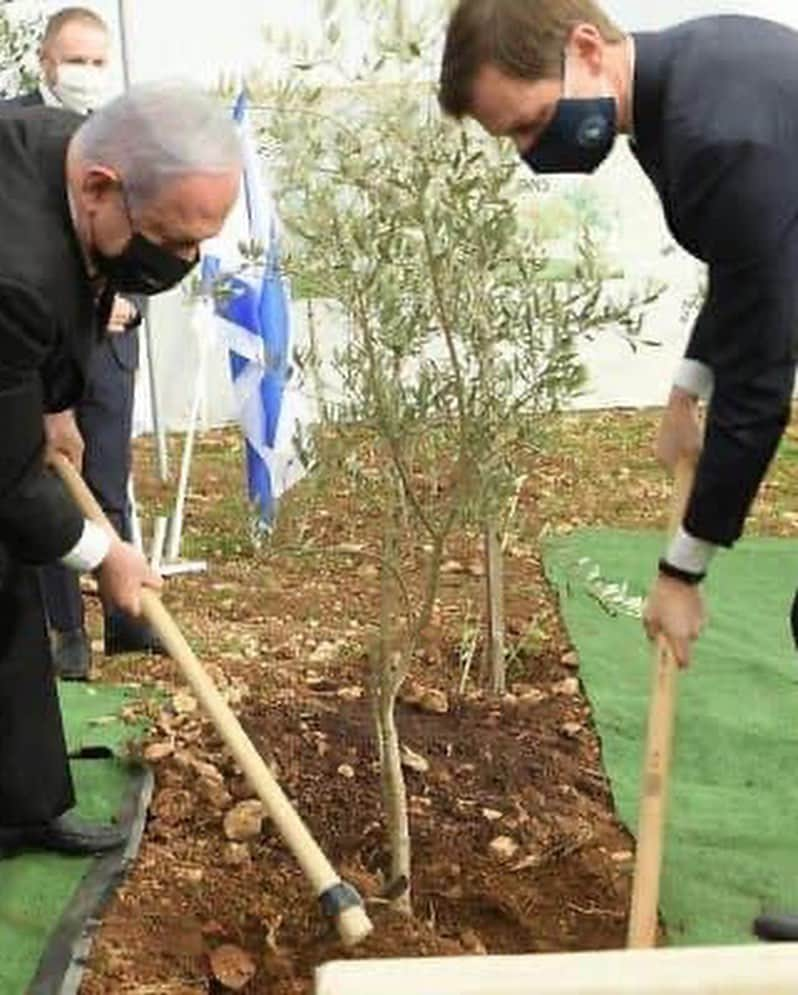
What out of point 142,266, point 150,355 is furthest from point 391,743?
point 150,355

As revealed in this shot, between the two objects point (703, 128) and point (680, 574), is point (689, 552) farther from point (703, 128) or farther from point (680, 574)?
point (703, 128)

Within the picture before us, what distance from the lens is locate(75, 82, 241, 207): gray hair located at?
2859 mm

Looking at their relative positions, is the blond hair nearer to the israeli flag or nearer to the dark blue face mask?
the dark blue face mask

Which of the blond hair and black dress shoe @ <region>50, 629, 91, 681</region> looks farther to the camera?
black dress shoe @ <region>50, 629, 91, 681</region>

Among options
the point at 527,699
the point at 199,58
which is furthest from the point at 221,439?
the point at 527,699

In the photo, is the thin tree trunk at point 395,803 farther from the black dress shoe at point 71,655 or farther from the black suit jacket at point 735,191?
the black dress shoe at point 71,655

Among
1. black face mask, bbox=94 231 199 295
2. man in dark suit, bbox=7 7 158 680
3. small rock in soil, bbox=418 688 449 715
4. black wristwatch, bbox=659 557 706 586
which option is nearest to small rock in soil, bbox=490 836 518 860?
small rock in soil, bbox=418 688 449 715

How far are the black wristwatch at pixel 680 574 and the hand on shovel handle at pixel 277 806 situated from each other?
0.82m

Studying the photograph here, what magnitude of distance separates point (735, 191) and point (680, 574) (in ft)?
2.47

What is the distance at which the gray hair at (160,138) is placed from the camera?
2.86 meters

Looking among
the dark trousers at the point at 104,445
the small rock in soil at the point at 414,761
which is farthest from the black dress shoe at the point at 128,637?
the small rock in soil at the point at 414,761

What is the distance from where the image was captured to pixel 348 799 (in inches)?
158

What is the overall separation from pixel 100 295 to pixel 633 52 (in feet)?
3.63

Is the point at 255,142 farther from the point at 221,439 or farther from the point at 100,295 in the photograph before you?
the point at 100,295
